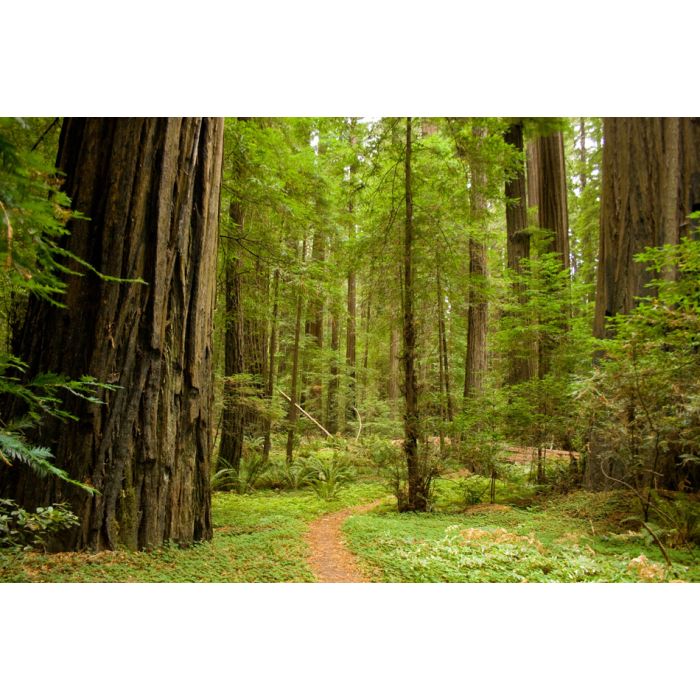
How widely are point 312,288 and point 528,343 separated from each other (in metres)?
3.01

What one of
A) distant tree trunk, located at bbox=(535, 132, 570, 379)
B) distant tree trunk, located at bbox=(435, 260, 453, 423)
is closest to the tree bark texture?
distant tree trunk, located at bbox=(435, 260, 453, 423)

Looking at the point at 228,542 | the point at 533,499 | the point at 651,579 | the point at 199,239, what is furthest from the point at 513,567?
the point at 199,239

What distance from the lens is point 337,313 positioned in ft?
23.5

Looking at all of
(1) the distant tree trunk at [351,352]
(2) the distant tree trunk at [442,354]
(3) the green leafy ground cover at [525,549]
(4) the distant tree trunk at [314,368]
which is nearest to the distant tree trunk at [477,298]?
(2) the distant tree trunk at [442,354]

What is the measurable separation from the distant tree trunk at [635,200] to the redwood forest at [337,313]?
2 cm

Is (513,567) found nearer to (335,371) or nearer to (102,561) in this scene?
(102,561)

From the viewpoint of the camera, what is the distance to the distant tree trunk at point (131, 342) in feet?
9.12

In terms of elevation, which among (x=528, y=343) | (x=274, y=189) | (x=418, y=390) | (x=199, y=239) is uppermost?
(x=274, y=189)

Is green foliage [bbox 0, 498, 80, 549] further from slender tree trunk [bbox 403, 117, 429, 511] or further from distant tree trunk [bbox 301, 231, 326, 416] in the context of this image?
distant tree trunk [bbox 301, 231, 326, 416]

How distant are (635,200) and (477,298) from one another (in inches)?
107

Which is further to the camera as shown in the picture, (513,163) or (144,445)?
(513,163)

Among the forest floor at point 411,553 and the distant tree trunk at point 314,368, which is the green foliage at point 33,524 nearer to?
the forest floor at point 411,553

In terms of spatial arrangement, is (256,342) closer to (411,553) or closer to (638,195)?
(411,553)

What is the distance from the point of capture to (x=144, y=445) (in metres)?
2.89
